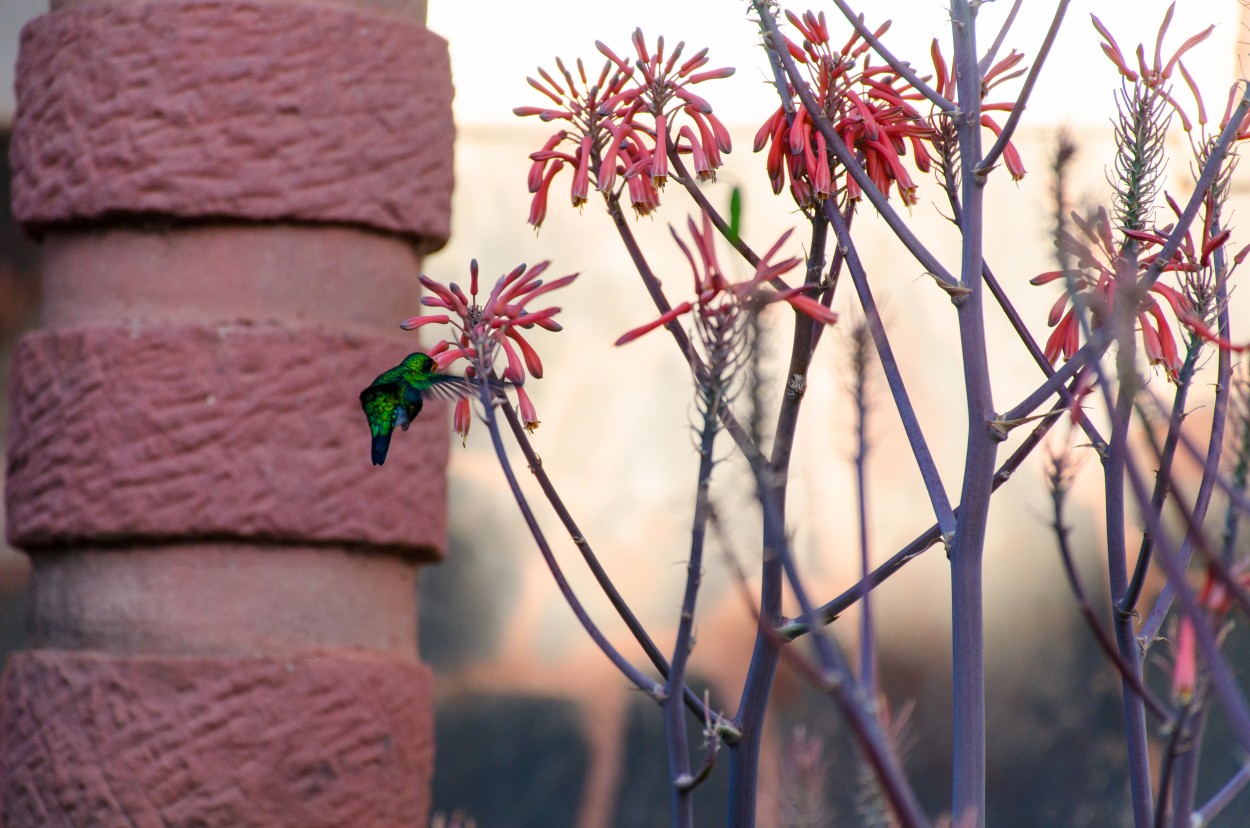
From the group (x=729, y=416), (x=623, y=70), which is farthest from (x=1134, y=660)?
(x=623, y=70)

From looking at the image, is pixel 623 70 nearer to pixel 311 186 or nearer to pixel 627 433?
pixel 311 186

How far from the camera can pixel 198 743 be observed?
1.45 meters

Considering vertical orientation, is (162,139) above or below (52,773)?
above

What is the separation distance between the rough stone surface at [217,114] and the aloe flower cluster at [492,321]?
790 mm

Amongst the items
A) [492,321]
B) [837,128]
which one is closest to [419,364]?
[492,321]

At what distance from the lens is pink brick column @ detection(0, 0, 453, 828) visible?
4.82 feet

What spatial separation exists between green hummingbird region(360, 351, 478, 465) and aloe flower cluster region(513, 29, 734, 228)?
0.17m

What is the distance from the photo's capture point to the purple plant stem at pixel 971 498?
665mm

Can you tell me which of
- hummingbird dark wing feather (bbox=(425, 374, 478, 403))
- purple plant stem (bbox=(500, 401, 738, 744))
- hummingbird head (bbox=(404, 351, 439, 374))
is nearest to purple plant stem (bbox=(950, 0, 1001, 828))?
purple plant stem (bbox=(500, 401, 738, 744))

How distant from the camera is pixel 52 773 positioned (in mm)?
1479

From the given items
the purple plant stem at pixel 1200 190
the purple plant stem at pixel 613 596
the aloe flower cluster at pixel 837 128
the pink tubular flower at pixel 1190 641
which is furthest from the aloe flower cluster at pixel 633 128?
the pink tubular flower at pixel 1190 641

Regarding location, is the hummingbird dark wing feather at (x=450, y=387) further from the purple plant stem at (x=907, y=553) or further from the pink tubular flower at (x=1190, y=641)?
the pink tubular flower at (x=1190, y=641)

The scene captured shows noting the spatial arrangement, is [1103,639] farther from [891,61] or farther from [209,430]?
[209,430]

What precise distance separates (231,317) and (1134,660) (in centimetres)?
110
